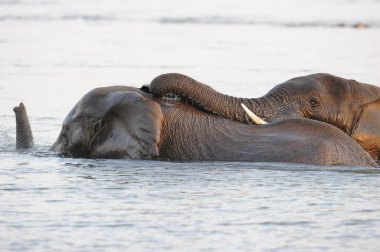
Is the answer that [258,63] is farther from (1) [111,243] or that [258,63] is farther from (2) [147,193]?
(1) [111,243]

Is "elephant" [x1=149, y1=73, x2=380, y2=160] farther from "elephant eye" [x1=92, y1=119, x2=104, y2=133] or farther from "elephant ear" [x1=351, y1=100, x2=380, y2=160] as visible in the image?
"elephant eye" [x1=92, y1=119, x2=104, y2=133]

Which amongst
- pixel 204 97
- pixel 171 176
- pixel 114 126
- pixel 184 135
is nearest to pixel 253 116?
pixel 204 97

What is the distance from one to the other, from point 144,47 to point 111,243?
1752 centimetres

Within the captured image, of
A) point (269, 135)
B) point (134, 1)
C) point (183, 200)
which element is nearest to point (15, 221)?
point (183, 200)

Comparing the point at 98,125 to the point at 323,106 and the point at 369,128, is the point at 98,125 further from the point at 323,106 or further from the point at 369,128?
the point at 369,128

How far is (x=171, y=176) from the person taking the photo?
11578 mm

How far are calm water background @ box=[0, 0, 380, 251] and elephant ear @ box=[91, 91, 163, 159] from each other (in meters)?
0.15

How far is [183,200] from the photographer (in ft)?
34.9

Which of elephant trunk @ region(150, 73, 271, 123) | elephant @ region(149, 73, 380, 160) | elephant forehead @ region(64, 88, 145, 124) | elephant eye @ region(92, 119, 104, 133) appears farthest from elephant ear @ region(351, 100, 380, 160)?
elephant eye @ region(92, 119, 104, 133)

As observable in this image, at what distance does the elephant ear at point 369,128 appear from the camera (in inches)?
501

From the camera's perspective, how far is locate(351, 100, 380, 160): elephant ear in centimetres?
1272

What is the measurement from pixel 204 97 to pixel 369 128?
1.89 meters

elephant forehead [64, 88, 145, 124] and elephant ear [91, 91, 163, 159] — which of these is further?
elephant forehead [64, 88, 145, 124]

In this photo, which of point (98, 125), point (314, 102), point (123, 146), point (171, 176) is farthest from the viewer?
point (314, 102)
